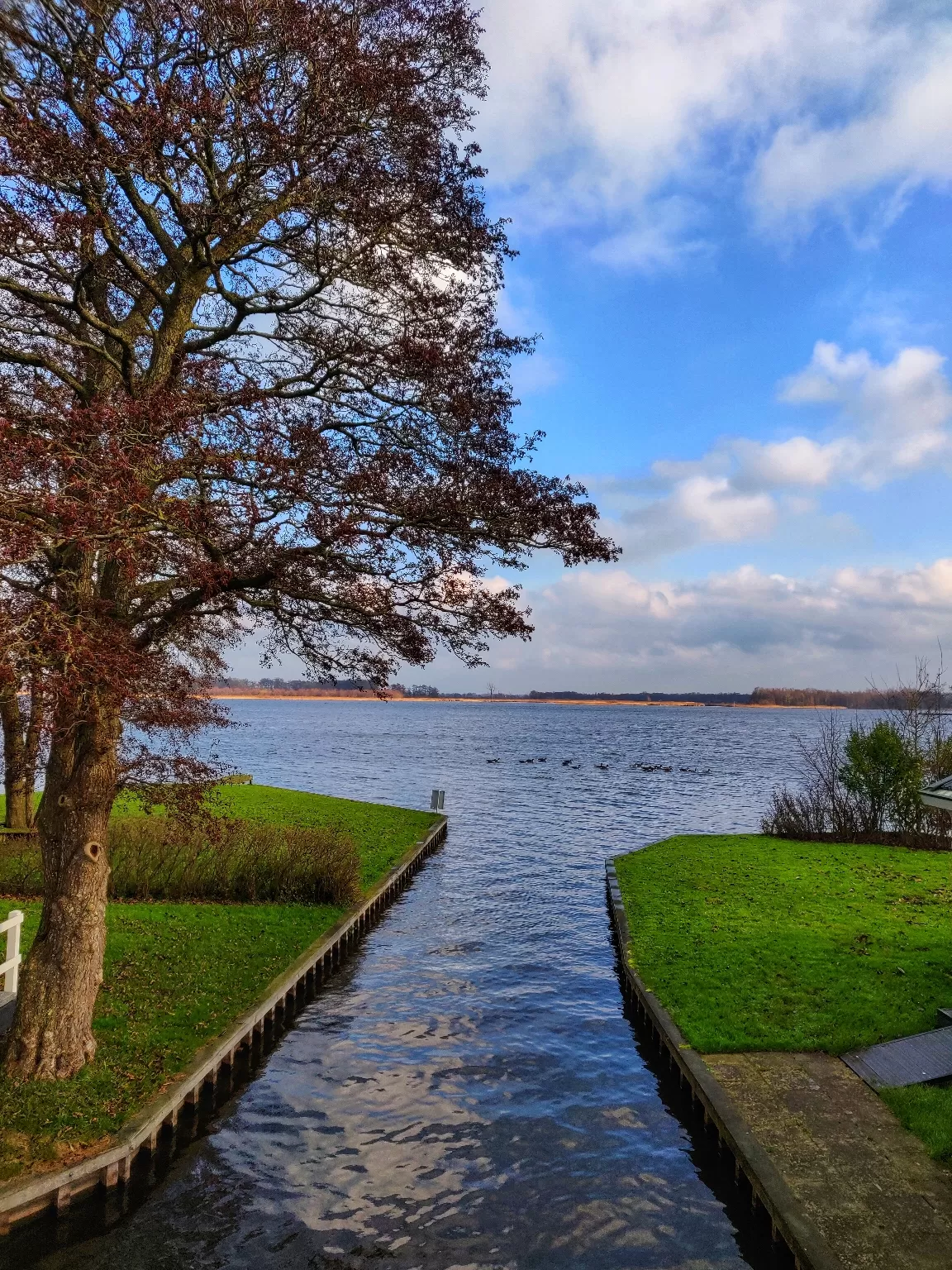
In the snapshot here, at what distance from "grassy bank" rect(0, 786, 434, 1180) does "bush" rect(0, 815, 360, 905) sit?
62 centimetres

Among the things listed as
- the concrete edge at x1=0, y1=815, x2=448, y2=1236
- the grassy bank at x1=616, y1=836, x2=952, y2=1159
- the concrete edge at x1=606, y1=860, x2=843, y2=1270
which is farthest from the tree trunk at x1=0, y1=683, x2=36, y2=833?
the grassy bank at x1=616, y1=836, x2=952, y2=1159

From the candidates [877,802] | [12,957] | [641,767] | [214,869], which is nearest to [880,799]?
[877,802]

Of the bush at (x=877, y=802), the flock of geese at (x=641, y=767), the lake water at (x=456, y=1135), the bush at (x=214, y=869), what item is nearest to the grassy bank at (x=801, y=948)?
the lake water at (x=456, y=1135)

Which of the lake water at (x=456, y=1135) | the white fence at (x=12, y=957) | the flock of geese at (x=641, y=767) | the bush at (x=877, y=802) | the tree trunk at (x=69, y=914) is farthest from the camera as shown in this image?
the flock of geese at (x=641, y=767)

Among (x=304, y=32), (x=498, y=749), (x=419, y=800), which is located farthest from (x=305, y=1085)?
(x=498, y=749)

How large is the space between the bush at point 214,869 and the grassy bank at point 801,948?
7327mm

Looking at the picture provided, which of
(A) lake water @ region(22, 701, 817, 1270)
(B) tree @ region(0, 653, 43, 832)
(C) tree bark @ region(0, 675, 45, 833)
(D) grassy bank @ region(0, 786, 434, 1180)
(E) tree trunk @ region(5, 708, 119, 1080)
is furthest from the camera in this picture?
(E) tree trunk @ region(5, 708, 119, 1080)

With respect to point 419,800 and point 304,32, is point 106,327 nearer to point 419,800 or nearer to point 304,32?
point 304,32

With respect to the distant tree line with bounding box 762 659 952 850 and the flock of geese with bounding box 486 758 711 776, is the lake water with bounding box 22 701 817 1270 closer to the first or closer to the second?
the distant tree line with bounding box 762 659 952 850

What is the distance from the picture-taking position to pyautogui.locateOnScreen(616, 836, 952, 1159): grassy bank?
11.6 m

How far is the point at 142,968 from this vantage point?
44.0 feet

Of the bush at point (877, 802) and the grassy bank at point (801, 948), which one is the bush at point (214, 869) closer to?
the grassy bank at point (801, 948)

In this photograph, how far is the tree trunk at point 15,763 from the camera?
36.8 feet

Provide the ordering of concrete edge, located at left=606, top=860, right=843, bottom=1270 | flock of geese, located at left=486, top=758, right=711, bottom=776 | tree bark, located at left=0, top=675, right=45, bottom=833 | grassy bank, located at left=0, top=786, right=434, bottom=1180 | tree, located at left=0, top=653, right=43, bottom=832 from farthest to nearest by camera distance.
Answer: flock of geese, located at left=486, top=758, right=711, bottom=776 < grassy bank, located at left=0, top=786, right=434, bottom=1180 < tree bark, located at left=0, top=675, right=45, bottom=833 < concrete edge, located at left=606, top=860, right=843, bottom=1270 < tree, located at left=0, top=653, right=43, bottom=832
